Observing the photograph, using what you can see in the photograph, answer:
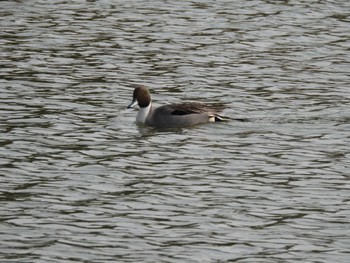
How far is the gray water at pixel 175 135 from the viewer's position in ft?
43.2

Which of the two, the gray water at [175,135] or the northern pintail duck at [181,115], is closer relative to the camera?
the gray water at [175,135]

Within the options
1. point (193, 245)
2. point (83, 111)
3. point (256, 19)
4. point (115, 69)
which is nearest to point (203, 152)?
point (83, 111)

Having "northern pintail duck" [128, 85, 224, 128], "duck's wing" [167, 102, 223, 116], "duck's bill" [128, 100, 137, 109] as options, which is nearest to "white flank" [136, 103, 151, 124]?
"northern pintail duck" [128, 85, 224, 128]

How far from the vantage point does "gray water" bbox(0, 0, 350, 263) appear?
13156 mm

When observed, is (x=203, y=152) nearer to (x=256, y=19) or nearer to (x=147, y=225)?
(x=147, y=225)

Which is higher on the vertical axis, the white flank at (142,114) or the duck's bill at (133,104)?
the duck's bill at (133,104)

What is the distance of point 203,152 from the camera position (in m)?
17.1

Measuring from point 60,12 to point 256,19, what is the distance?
425cm

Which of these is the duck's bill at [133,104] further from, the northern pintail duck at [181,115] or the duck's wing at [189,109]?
the duck's wing at [189,109]

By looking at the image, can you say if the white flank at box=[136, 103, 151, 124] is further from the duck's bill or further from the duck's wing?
the duck's wing

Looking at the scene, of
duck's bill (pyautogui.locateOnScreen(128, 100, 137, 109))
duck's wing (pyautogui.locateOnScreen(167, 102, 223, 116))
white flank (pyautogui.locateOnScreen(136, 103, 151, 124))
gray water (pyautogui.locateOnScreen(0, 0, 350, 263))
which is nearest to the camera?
gray water (pyautogui.locateOnScreen(0, 0, 350, 263))

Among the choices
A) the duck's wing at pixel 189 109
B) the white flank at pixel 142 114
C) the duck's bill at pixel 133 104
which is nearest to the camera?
the duck's wing at pixel 189 109

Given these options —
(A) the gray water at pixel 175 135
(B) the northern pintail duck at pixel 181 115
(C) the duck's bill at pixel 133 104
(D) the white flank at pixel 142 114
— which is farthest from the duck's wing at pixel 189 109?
(C) the duck's bill at pixel 133 104

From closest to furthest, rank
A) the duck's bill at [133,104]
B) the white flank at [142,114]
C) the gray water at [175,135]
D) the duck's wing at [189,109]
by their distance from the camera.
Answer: the gray water at [175,135] < the duck's wing at [189,109] < the white flank at [142,114] < the duck's bill at [133,104]
